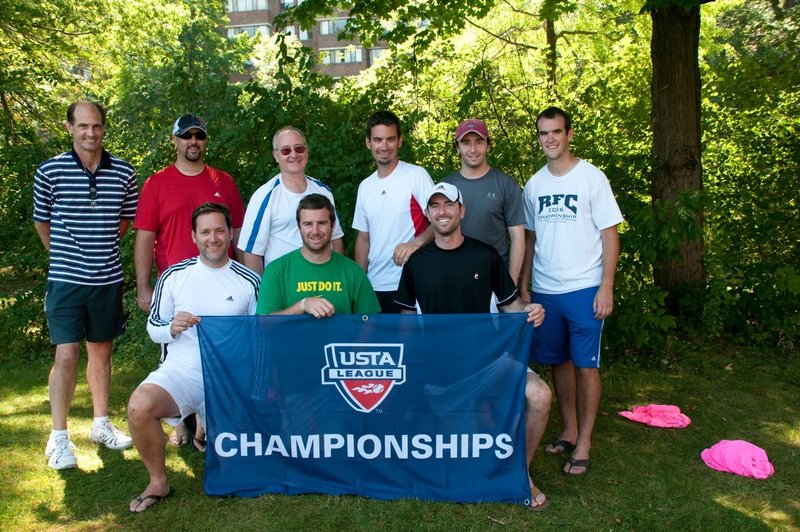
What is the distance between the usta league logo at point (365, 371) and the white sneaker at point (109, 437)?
1.94 metres

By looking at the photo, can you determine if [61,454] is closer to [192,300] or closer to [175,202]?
[192,300]

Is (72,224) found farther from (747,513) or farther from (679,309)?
(679,309)

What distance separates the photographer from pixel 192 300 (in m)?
4.19

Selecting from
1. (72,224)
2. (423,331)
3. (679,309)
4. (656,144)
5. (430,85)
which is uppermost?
(430,85)

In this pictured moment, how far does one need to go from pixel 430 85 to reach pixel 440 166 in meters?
1.09

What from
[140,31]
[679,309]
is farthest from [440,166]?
[140,31]

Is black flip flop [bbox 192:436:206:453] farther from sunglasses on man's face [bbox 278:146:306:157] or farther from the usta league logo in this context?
sunglasses on man's face [bbox 278:146:306:157]

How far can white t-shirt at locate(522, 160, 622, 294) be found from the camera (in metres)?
4.30

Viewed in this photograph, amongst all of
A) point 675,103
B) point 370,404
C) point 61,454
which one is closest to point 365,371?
point 370,404

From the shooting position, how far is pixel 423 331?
3951mm

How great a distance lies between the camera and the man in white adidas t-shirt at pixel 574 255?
4.31 meters

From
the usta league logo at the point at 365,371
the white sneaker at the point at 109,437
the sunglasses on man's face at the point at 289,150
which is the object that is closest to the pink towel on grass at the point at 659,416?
the usta league logo at the point at 365,371

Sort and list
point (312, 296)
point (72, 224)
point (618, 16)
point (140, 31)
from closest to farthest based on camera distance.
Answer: point (312, 296), point (72, 224), point (618, 16), point (140, 31)

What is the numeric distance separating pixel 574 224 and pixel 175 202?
2.55 m
